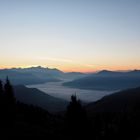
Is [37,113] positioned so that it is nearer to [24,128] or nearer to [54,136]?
[24,128]

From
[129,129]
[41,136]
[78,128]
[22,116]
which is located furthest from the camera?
[22,116]

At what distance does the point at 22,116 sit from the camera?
78375 mm

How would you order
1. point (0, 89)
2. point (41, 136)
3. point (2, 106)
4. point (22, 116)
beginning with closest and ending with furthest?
point (41, 136) < point (2, 106) < point (0, 89) < point (22, 116)

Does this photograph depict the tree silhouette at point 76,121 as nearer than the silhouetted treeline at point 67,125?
Yes

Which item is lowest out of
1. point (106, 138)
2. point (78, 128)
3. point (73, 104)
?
point (106, 138)

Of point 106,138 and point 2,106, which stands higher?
point 2,106

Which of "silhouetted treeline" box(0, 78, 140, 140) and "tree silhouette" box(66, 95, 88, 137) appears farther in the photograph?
"silhouetted treeline" box(0, 78, 140, 140)

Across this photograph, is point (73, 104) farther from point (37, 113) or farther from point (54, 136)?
point (37, 113)

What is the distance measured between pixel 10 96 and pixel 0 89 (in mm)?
2960

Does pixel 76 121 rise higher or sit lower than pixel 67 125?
higher

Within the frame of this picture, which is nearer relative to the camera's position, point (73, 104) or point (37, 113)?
point (73, 104)

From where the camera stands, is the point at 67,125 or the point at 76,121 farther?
the point at 67,125

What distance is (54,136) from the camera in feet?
170

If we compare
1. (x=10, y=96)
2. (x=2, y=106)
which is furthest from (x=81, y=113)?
(x=10, y=96)
